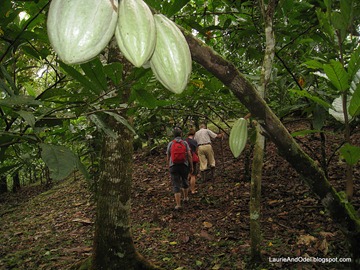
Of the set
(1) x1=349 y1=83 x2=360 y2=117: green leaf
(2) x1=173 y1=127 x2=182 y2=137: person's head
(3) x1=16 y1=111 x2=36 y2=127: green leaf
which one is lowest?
(1) x1=349 y1=83 x2=360 y2=117: green leaf

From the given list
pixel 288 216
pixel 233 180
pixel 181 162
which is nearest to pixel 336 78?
pixel 288 216

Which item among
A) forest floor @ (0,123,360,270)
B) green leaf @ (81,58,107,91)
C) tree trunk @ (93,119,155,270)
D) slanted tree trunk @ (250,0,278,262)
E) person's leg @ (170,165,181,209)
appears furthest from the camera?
person's leg @ (170,165,181,209)

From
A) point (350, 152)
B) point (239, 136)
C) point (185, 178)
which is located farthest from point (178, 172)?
point (350, 152)

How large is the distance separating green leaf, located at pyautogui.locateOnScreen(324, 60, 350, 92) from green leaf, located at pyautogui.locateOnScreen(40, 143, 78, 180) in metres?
0.83

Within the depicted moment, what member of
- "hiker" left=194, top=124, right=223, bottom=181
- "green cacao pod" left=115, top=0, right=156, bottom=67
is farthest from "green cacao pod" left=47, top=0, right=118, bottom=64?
"hiker" left=194, top=124, right=223, bottom=181

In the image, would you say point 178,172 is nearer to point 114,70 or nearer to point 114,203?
point 114,203

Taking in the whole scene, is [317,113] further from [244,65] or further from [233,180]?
[233,180]

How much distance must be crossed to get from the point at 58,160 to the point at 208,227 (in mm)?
2884

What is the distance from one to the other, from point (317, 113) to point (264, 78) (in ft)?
1.10

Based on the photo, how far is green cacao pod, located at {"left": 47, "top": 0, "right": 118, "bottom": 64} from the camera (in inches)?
17.7

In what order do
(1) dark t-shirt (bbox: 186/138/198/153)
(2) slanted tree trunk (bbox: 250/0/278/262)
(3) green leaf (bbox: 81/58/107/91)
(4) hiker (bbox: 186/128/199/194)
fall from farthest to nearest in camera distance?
1. (1) dark t-shirt (bbox: 186/138/198/153)
2. (4) hiker (bbox: 186/128/199/194)
3. (2) slanted tree trunk (bbox: 250/0/278/262)
4. (3) green leaf (bbox: 81/58/107/91)

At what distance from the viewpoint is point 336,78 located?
1.02 m

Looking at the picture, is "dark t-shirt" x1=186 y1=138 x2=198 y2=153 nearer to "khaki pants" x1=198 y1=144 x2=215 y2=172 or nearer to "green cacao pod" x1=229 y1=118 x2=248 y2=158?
"khaki pants" x1=198 y1=144 x2=215 y2=172

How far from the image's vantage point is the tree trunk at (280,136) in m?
0.67
